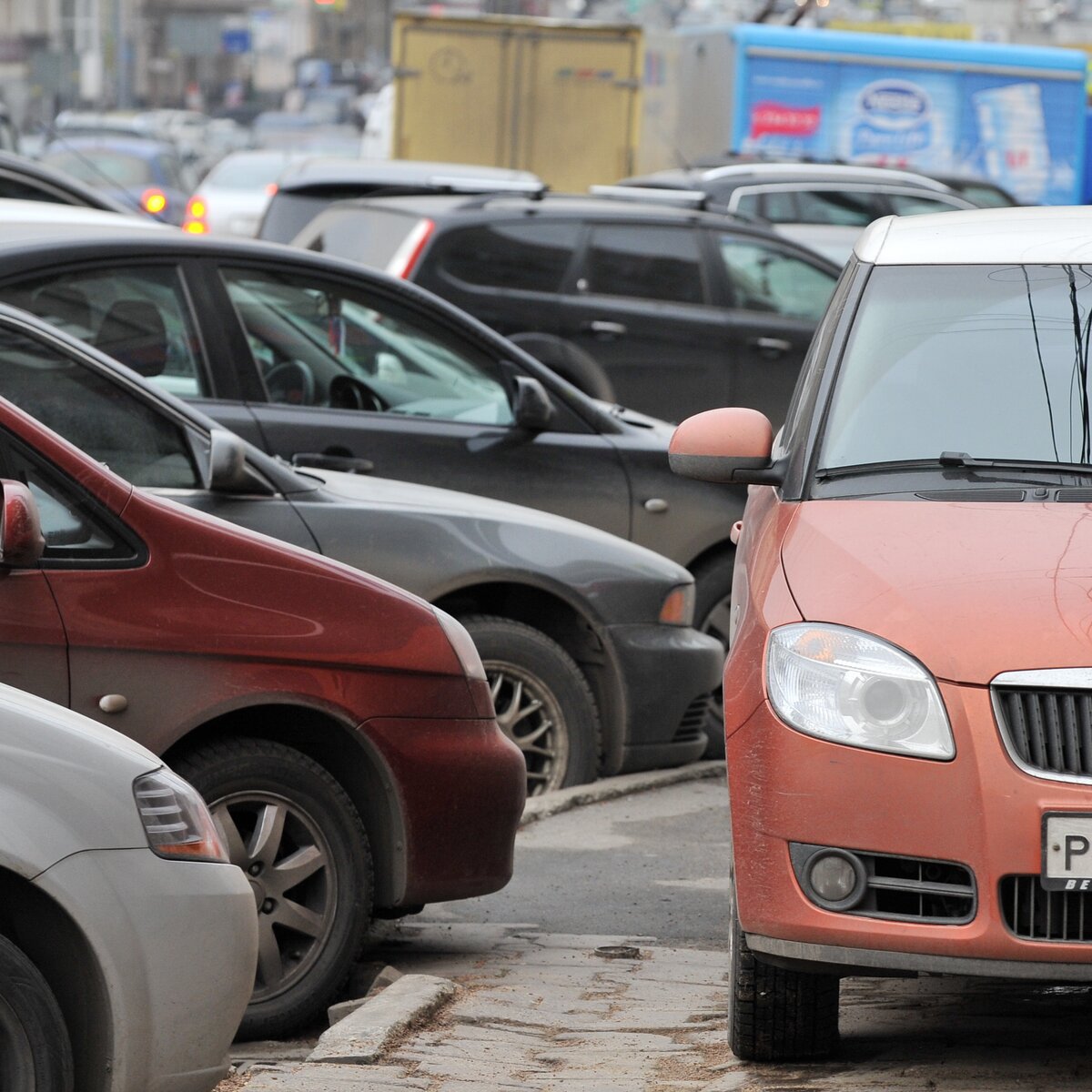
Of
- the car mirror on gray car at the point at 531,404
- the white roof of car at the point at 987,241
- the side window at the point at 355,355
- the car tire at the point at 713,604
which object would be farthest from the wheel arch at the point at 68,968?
the car tire at the point at 713,604

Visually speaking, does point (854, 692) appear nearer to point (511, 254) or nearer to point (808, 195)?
point (511, 254)

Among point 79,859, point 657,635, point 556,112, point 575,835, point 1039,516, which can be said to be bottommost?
point 575,835

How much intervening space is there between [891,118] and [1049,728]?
23093 millimetres

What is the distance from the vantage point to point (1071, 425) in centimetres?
456

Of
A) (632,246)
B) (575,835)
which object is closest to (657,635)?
(575,835)

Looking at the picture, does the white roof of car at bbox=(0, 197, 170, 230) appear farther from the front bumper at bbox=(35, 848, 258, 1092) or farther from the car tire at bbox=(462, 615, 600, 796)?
the front bumper at bbox=(35, 848, 258, 1092)

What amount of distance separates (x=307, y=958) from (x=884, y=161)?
22.5 meters

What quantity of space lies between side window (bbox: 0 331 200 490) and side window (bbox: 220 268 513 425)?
1.42 m

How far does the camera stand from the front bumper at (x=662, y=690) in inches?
274

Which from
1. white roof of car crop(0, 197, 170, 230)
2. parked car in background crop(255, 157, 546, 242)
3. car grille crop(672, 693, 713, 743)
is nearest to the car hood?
car grille crop(672, 693, 713, 743)

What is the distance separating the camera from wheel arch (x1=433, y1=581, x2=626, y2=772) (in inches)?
268

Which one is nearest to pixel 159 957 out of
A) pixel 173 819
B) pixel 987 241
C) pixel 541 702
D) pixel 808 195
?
pixel 173 819

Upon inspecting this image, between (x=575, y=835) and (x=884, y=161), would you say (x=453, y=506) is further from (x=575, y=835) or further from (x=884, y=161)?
(x=884, y=161)

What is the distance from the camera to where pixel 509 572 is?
6543mm
